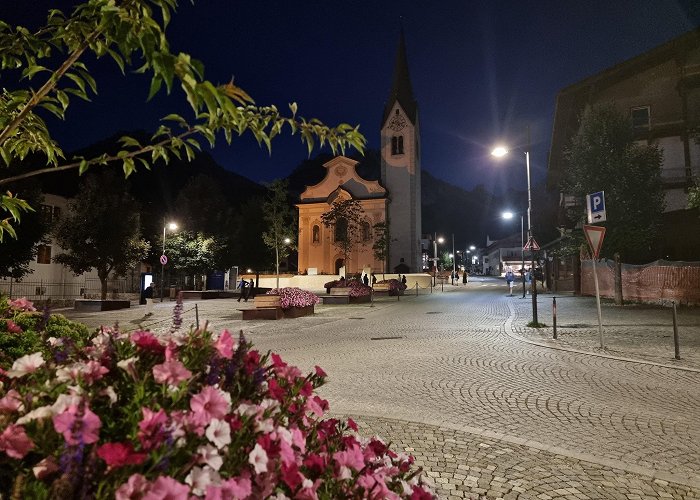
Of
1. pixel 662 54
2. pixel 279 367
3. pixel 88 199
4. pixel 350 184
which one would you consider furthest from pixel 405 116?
pixel 279 367

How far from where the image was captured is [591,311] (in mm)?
19359

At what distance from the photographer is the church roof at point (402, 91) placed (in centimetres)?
6616

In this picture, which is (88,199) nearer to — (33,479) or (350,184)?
(33,479)

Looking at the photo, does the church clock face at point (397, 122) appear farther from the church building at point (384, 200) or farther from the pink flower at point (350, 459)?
the pink flower at point (350, 459)

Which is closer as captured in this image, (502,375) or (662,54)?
(502,375)

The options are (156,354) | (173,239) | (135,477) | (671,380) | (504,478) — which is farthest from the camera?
(173,239)

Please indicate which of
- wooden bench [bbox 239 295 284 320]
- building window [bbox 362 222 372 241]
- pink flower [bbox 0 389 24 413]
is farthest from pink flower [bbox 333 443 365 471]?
building window [bbox 362 222 372 241]

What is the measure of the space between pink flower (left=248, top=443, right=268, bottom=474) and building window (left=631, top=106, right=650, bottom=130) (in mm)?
37227

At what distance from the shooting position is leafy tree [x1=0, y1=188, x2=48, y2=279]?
21.5 m

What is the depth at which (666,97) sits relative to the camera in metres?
30.7

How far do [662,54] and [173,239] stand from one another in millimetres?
41309

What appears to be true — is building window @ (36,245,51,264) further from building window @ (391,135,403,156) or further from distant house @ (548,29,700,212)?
building window @ (391,135,403,156)

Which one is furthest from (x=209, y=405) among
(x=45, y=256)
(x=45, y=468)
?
(x=45, y=256)

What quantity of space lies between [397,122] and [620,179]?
151 ft
